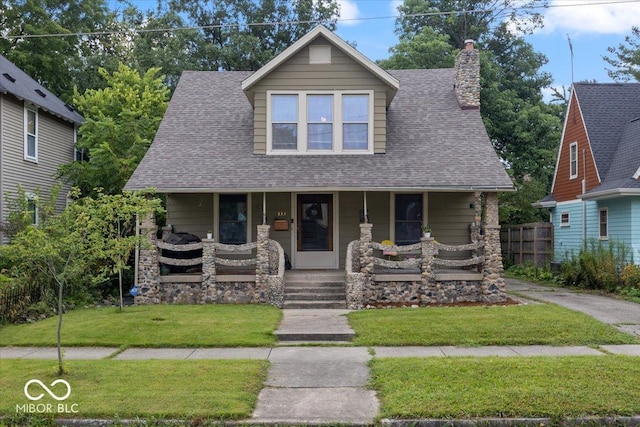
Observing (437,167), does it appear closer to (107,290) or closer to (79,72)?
(107,290)

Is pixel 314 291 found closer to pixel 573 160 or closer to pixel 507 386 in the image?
pixel 507 386

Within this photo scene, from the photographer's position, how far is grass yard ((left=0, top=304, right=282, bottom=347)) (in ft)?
29.6

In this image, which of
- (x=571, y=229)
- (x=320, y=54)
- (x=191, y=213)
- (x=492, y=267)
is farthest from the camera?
(x=571, y=229)

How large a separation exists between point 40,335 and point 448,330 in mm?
7026

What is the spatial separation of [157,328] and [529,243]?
1670 cm

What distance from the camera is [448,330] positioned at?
31.0ft

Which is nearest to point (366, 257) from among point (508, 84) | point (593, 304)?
point (593, 304)

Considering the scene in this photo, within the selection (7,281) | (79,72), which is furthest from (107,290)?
(79,72)

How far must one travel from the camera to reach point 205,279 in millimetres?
12852

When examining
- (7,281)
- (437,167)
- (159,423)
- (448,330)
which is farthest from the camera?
(437,167)

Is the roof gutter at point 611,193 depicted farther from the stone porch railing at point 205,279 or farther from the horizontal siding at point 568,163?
the stone porch railing at point 205,279

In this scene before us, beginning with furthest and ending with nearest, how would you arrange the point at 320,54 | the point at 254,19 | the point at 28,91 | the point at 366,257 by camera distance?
the point at 254,19, the point at 28,91, the point at 320,54, the point at 366,257

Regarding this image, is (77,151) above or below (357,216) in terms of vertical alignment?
above

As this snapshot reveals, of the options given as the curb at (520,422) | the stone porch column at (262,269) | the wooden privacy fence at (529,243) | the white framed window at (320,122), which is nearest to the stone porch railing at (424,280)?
the stone porch column at (262,269)
